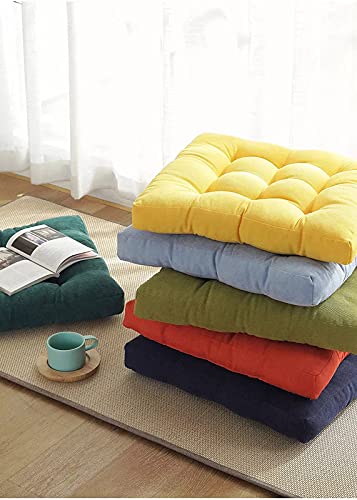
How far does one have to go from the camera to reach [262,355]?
2.26 metres

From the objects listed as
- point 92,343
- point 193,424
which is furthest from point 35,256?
point 193,424

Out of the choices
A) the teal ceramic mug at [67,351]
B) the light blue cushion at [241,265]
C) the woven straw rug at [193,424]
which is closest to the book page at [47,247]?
the woven straw rug at [193,424]

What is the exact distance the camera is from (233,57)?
10.4ft

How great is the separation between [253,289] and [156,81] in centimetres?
135

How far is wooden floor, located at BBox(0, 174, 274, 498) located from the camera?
2.14 metres

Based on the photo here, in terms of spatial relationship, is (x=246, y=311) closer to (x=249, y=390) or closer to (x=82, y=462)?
(x=249, y=390)

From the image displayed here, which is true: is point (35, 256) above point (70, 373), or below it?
above

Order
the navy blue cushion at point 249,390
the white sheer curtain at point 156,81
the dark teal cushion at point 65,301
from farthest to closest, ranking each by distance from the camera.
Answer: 1. the white sheer curtain at point 156,81
2. the dark teal cushion at point 65,301
3. the navy blue cushion at point 249,390

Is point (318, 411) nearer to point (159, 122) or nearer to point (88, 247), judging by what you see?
point (88, 247)

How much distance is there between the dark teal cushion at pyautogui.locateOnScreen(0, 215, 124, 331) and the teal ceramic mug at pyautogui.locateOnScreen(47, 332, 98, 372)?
17 cm

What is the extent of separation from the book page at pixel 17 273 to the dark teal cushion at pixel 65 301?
0.02m

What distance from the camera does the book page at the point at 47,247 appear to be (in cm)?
282

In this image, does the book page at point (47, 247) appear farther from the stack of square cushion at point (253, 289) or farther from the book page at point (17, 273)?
the stack of square cushion at point (253, 289)

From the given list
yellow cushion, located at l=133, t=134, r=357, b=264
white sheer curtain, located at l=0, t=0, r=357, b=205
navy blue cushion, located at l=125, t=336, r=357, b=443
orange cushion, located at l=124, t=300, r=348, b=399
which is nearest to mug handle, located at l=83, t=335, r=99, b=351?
navy blue cushion, located at l=125, t=336, r=357, b=443
